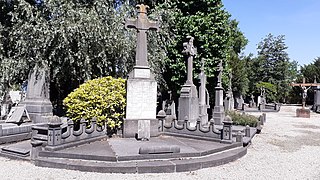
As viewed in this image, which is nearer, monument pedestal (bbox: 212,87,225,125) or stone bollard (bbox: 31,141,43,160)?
stone bollard (bbox: 31,141,43,160)

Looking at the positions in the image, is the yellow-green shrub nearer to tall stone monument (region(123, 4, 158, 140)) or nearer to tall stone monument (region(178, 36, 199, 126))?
tall stone monument (region(123, 4, 158, 140))

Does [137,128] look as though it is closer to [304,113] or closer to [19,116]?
[19,116]

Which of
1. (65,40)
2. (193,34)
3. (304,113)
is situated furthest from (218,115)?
(304,113)

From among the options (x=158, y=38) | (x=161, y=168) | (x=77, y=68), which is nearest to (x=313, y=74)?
(x=158, y=38)

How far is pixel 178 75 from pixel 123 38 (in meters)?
5.01

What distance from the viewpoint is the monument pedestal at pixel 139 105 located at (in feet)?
30.5

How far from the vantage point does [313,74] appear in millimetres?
58188

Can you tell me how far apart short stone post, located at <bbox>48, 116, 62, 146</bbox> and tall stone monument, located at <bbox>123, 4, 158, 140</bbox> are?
2.56 meters

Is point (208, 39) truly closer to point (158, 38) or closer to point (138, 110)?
point (158, 38)

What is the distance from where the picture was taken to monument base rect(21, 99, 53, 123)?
37.9ft

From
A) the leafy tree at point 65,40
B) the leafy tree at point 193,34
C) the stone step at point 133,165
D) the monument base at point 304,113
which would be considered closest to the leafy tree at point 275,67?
the monument base at point 304,113

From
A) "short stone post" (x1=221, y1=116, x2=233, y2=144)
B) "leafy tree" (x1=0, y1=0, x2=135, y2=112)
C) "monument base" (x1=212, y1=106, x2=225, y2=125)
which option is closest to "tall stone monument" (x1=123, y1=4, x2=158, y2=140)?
"short stone post" (x1=221, y1=116, x2=233, y2=144)

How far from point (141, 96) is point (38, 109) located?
5102 millimetres

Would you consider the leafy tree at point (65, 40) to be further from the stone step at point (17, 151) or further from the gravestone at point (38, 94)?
the stone step at point (17, 151)
